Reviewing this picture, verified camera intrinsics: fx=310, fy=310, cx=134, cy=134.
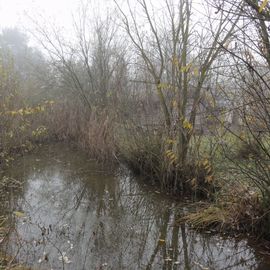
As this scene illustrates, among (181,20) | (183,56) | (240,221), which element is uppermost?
(181,20)

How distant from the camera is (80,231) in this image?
4.84 m

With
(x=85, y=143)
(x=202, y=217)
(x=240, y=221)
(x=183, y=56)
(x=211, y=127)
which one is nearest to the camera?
(x=240, y=221)

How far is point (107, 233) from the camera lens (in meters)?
4.79

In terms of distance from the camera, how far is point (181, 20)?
21.8ft

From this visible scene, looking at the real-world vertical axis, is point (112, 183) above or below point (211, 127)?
below

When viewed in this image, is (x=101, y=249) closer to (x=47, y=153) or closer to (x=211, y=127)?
(x=211, y=127)

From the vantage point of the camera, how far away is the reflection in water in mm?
4023

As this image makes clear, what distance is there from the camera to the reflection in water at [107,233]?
4.02m

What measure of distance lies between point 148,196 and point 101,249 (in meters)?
2.56

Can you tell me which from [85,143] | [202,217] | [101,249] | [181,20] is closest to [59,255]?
[101,249]

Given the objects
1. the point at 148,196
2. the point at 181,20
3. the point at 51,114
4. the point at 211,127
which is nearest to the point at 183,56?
the point at 181,20

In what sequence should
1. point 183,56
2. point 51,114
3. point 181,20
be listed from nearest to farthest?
point 183,56, point 181,20, point 51,114

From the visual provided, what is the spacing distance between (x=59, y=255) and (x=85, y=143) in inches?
263

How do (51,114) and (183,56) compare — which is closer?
(183,56)
